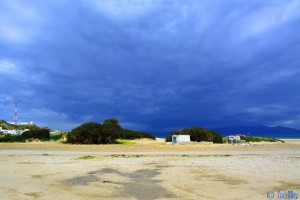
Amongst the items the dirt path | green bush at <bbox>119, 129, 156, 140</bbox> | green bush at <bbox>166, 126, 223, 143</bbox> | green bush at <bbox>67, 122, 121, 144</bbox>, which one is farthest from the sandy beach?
green bush at <bbox>119, 129, 156, 140</bbox>

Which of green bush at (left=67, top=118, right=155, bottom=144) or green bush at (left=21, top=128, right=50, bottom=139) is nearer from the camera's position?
green bush at (left=67, top=118, right=155, bottom=144)

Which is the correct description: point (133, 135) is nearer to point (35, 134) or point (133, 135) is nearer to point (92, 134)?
point (92, 134)

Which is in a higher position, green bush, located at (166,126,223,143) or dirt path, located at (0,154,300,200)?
green bush, located at (166,126,223,143)

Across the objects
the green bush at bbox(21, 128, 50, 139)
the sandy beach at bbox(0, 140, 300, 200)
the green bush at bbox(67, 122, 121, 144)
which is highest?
the green bush at bbox(21, 128, 50, 139)

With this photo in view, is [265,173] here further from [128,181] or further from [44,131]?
[44,131]

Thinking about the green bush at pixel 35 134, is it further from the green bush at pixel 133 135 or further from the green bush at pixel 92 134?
the green bush at pixel 92 134

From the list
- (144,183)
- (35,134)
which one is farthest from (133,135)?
(144,183)

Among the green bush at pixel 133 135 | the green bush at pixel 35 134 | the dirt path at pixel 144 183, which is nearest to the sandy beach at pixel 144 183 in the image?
the dirt path at pixel 144 183

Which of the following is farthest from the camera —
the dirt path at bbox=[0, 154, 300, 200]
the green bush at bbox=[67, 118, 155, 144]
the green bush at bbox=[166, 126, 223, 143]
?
the green bush at bbox=[166, 126, 223, 143]

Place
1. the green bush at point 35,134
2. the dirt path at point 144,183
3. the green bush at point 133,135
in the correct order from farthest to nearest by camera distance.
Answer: the green bush at point 35,134
the green bush at point 133,135
the dirt path at point 144,183

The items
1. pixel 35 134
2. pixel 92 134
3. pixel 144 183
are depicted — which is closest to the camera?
pixel 144 183

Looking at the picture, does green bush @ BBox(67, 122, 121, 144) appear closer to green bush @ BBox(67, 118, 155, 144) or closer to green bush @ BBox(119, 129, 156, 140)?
green bush @ BBox(67, 118, 155, 144)

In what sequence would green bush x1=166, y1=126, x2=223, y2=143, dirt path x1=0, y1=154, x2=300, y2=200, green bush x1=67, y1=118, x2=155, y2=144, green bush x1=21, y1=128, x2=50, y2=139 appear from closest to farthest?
dirt path x1=0, y1=154, x2=300, y2=200
green bush x1=67, y1=118, x2=155, y2=144
green bush x1=166, y1=126, x2=223, y2=143
green bush x1=21, y1=128, x2=50, y2=139

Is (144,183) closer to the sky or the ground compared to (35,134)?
closer to the ground
